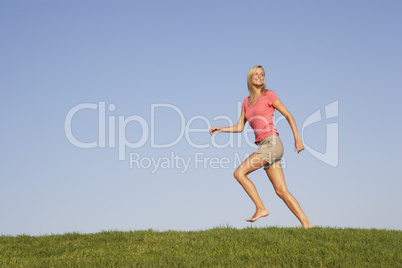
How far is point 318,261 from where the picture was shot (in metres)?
7.07

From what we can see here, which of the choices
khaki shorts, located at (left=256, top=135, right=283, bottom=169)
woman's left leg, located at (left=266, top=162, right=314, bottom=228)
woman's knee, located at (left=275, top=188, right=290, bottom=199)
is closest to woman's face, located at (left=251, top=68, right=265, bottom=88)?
khaki shorts, located at (left=256, top=135, right=283, bottom=169)

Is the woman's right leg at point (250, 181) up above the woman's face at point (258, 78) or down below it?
below

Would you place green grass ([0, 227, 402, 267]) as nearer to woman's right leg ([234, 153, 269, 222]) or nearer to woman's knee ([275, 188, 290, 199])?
woman's right leg ([234, 153, 269, 222])

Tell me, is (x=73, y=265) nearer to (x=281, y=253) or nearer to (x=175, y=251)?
(x=175, y=251)

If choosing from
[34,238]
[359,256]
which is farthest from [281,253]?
[34,238]

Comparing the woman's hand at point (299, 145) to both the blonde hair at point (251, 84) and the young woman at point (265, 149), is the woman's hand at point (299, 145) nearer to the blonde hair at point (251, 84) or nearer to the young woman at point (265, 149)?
the young woman at point (265, 149)

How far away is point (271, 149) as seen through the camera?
8875 mm

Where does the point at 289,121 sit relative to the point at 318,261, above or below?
above

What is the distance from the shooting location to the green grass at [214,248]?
7.12 metres

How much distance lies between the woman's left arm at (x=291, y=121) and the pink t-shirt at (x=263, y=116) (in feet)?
0.39

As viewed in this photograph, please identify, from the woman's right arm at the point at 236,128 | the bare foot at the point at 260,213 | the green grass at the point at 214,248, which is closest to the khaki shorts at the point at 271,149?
the woman's right arm at the point at 236,128

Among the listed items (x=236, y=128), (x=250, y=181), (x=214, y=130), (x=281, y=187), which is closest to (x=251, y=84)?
(x=236, y=128)

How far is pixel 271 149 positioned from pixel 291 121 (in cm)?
73

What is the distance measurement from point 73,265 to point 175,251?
1715mm
